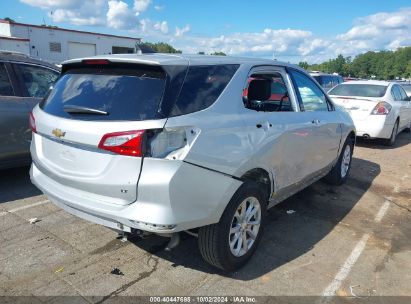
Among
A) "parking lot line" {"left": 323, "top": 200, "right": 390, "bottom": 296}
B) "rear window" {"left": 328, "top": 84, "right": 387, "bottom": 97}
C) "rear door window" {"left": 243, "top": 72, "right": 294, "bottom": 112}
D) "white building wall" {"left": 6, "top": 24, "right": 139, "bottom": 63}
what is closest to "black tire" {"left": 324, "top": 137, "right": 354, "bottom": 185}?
"parking lot line" {"left": 323, "top": 200, "right": 390, "bottom": 296}

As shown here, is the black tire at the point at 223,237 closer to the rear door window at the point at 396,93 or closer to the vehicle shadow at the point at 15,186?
the vehicle shadow at the point at 15,186

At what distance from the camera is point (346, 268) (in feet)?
12.1

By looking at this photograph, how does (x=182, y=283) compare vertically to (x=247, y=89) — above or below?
below

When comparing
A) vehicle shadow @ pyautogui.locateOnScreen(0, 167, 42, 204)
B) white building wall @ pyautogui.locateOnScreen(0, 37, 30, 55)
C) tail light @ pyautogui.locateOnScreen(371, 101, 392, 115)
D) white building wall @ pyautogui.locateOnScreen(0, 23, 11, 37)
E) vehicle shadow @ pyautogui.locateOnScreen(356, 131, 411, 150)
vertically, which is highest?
white building wall @ pyautogui.locateOnScreen(0, 23, 11, 37)

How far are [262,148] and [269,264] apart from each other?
3.55 ft

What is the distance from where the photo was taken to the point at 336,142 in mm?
5434

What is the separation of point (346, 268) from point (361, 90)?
7251 mm

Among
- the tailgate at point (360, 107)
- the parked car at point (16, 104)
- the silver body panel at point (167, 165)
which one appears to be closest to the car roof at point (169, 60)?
the silver body panel at point (167, 165)

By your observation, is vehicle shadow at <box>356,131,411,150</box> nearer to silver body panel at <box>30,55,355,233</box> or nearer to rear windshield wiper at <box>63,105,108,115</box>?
silver body panel at <box>30,55,355,233</box>

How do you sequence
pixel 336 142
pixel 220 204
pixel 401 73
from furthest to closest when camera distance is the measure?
pixel 401 73 → pixel 336 142 → pixel 220 204

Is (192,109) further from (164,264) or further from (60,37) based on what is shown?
(60,37)

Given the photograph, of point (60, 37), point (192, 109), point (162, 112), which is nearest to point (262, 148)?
point (192, 109)

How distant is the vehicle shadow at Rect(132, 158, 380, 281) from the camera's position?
3623 mm

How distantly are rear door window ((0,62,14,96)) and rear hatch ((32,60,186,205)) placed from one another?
225 cm
